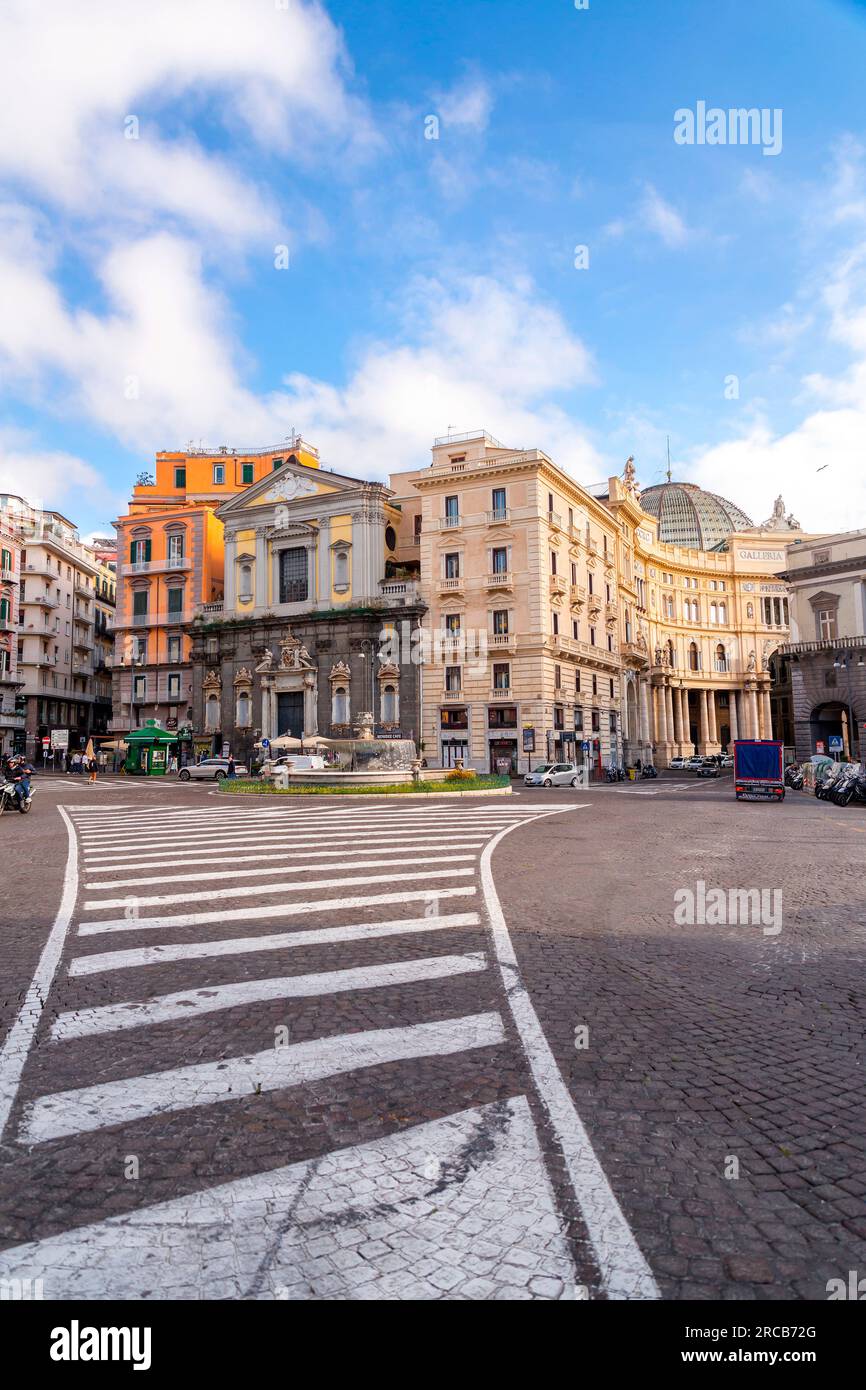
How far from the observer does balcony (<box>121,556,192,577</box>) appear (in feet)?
190

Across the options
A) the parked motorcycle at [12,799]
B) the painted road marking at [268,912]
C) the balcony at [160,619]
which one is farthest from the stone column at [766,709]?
the painted road marking at [268,912]

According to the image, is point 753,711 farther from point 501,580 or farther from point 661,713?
point 501,580

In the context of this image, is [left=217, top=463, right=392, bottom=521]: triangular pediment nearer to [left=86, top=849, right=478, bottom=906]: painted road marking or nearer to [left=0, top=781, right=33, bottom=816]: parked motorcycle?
[left=0, top=781, right=33, bottom=816]: parked motorcycle

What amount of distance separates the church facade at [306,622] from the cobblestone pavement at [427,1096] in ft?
130

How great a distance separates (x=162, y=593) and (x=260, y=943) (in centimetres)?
5613

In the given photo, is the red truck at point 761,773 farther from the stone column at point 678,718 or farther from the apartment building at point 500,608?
the stone column at point 678,718

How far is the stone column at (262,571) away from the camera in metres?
53.2

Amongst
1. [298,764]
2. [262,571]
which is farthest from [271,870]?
[262,571]

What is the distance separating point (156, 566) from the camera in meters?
58.8
